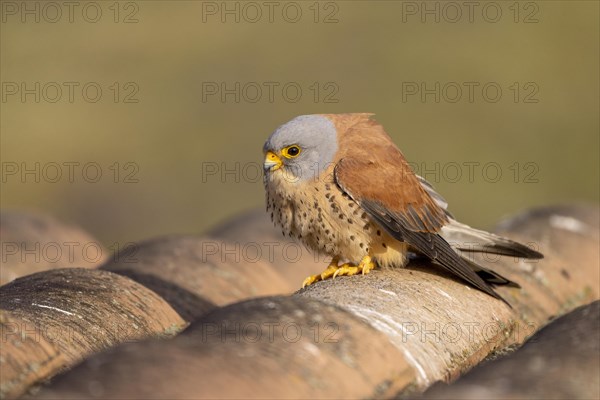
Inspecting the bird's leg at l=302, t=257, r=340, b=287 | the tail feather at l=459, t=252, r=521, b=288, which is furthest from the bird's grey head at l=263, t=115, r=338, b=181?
the tail feather at l=459, t=252, r=521, b=288

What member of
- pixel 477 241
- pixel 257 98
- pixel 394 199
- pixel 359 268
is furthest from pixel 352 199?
pixel 257 98

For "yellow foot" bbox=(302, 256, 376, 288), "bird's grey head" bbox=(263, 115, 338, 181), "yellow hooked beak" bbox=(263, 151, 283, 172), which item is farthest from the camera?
"yellow hooked beak" bbox=(263, 151, 283, 172)

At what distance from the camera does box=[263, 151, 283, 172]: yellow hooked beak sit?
5.51 m

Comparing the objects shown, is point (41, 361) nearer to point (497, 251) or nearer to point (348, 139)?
point (348, 139)

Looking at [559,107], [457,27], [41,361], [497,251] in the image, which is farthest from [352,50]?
[41,361]

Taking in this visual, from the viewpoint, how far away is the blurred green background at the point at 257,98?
20.8 meters

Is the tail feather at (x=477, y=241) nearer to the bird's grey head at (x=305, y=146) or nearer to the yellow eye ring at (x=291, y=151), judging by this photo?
the bird's grey head at (x=305, y=146)

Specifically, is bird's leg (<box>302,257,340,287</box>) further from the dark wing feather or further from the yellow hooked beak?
the yellow hooked beak

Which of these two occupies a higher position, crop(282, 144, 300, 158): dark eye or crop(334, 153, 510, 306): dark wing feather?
crop(282, 144, 300, 158): dark eye

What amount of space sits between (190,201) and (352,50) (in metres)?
7.07

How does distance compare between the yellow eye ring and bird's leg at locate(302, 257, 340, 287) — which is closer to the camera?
bird's leg at locate(302, 257, 340, 287)

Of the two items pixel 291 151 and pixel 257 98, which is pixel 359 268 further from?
pixel 257 98

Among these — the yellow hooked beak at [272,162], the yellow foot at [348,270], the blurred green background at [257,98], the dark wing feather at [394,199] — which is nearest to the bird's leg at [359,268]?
the yellow foot at [348,270]

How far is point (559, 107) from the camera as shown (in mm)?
23500
